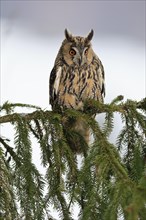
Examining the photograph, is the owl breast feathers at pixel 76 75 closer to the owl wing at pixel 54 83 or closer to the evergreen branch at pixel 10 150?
the owl wing at pixel 54 83

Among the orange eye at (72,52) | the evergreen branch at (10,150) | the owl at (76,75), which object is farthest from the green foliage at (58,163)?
the orange eye at (72,52)

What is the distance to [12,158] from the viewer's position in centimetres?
232

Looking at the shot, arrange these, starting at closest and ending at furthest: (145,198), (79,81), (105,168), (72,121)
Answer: (145,198) < (105,168) < (72,121) < (79,81)

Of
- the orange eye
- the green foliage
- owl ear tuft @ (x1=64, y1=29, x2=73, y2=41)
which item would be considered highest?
owl ear tuft @ (x1=64, y1=29, x2=73, y2=41)

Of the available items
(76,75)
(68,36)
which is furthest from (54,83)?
(68,36)

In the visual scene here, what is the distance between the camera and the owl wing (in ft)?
12.9

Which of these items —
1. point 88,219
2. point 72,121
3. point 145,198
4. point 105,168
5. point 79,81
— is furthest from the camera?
point 79,81

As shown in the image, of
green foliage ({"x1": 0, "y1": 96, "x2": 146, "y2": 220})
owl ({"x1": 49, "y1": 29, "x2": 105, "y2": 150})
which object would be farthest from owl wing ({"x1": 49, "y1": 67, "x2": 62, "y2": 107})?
green foliage ({"x1": 0, "y1": 96, "x2": 146, "y2": 220})

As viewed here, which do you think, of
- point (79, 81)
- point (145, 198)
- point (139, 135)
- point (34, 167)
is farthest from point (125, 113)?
point (79, 81)

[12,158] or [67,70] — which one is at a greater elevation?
[67,70]

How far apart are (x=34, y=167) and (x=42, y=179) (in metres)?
0.08

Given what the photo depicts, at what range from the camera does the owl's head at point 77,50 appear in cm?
402

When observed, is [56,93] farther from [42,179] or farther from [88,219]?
[88,219]

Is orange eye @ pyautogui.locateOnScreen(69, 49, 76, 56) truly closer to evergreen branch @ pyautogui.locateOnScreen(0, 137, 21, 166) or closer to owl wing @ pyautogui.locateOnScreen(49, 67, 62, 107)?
owl wing @ pyautogui.locateOnScreen(49, 67, 62, 107)
